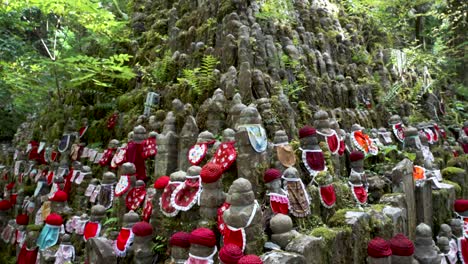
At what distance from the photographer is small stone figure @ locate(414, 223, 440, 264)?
5875 millimetres

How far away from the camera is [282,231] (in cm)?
463

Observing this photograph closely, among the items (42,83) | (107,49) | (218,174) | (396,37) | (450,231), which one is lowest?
(450,231)

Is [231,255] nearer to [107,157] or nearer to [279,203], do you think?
[279,203]

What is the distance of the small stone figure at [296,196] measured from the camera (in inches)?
208

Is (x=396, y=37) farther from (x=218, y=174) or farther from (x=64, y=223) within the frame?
(x=64, y=223)

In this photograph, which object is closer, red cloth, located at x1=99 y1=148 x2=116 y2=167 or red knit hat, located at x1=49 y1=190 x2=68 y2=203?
red knit hat, located at x1=49 y1=190 x2=68 y2=203

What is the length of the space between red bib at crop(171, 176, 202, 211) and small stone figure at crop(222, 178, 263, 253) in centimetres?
90

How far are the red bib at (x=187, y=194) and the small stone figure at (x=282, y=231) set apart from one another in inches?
51.3

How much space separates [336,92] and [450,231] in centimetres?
408

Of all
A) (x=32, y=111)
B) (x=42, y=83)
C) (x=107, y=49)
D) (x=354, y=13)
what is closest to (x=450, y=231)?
(x=354, y=13)

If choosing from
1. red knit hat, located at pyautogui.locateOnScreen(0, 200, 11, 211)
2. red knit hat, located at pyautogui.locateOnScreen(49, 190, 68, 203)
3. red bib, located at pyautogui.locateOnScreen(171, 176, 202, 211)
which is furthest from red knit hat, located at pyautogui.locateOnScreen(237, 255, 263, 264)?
red knit hat, located at pyautogui.locateOnScreen(0, 200, 11, 211)

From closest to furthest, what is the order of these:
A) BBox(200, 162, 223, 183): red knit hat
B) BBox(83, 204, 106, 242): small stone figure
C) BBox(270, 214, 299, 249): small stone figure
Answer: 1. BBox(270, 214, 299, 249): small stone figure
2. BBox(200, 162, 223, 183): red knit hat
3. BBox(83, 204, 106, 242): small stone figure

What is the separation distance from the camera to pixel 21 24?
10.7m

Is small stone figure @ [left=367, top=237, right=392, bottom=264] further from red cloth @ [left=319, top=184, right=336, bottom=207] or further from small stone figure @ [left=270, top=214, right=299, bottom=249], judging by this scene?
small stone figure @ [left=270, top=214, right=299, bottom=249]
